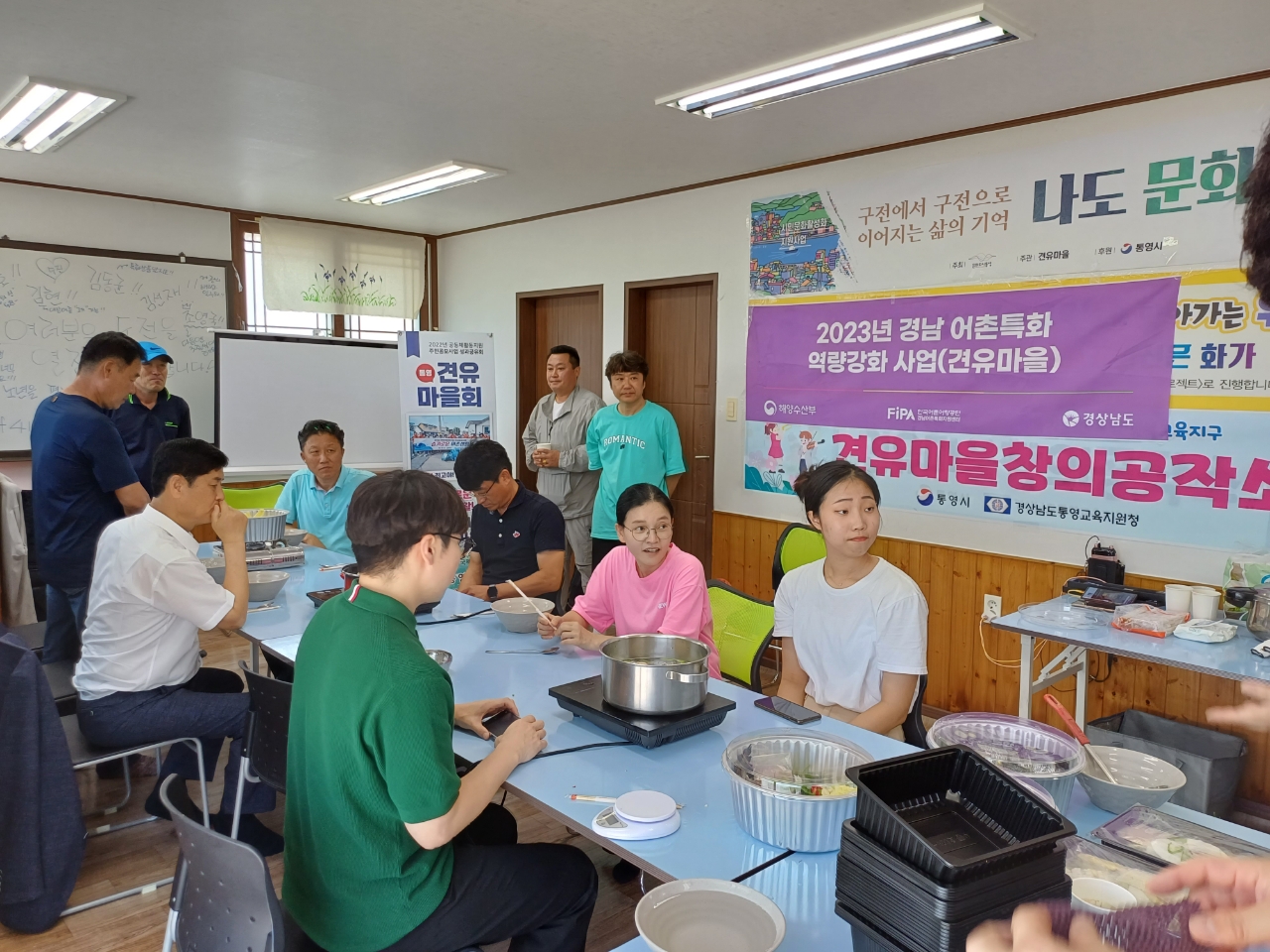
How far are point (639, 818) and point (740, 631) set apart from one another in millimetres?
1126

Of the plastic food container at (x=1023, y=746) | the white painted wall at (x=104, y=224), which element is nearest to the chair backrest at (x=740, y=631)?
the plastic food container at (x=1023, y=746)

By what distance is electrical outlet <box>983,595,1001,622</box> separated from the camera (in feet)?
11.9

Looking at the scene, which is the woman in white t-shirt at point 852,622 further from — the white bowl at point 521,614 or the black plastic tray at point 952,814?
the black plastic tray at point 952,814

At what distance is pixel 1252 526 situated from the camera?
9.84 ft

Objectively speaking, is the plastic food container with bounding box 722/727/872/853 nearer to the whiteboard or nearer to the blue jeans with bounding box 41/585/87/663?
the blue jeans with bounding box 41/585/87/663

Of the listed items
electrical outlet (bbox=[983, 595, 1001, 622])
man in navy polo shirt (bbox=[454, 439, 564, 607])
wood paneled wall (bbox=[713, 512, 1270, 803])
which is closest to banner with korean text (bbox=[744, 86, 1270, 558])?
wood paneled wall (bbox=[713, 512, 1270, 803])

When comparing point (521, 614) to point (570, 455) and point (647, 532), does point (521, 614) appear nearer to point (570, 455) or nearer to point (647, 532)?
Result: point (647, 532)

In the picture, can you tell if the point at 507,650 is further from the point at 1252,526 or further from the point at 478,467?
the point at 1252,526

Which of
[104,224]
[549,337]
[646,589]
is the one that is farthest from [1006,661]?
[104,224]

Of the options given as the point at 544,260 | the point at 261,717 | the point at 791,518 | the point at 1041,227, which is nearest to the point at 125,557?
the point at 261,717

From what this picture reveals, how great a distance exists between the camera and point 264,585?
112 inches

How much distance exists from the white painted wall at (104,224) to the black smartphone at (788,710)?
5.19 metres

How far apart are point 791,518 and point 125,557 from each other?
313 cm

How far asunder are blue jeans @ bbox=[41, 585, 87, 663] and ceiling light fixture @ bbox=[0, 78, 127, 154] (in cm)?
202
